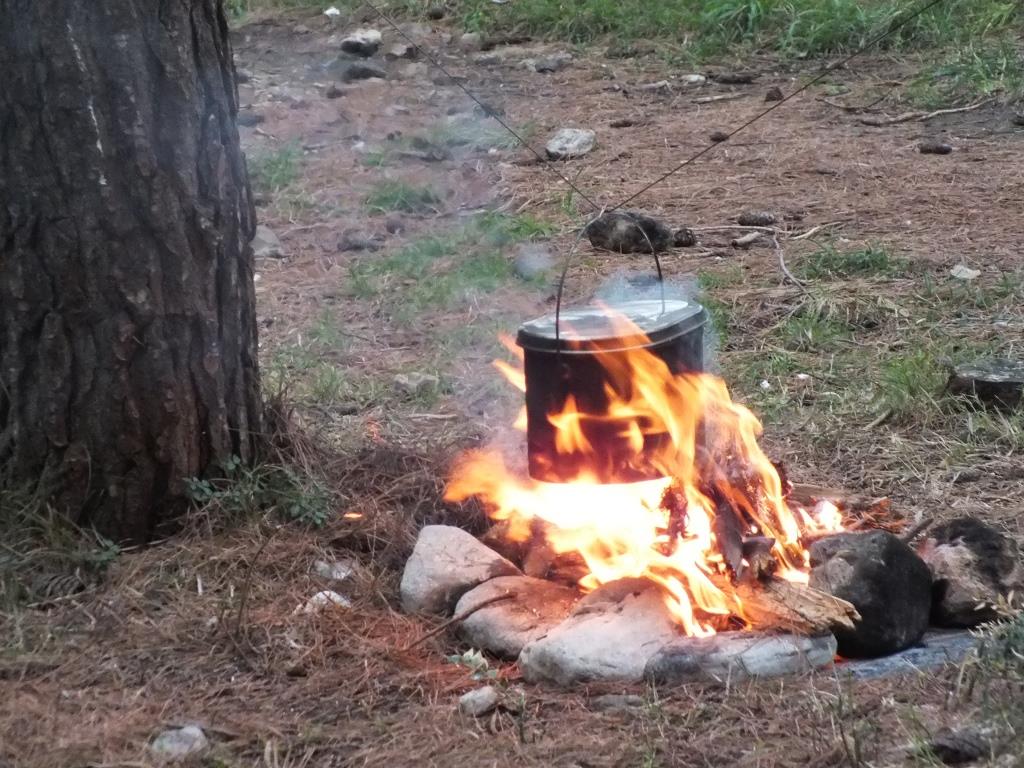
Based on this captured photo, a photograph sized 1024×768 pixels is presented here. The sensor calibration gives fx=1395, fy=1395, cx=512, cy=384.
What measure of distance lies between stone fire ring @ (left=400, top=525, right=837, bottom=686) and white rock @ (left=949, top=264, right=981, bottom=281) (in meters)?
3.27

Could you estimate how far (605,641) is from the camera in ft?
10.3

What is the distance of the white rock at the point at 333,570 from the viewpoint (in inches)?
142

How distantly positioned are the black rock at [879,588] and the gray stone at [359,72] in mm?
7763

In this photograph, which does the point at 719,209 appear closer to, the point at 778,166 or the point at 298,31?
the point at 778,166

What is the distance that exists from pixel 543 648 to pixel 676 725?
390 mm

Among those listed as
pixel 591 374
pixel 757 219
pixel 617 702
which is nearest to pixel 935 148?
pixel 757 219

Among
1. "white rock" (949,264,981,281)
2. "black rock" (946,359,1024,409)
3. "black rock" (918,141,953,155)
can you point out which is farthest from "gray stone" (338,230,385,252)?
"black rock" (918,141,953,155)

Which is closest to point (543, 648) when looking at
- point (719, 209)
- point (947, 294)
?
point (947, 294)

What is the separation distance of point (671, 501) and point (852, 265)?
3.08 meters

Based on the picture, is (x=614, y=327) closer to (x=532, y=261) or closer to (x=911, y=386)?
(x=911, y=386)

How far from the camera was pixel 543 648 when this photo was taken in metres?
3.12

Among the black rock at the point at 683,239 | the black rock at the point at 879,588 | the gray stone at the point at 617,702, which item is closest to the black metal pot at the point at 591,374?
the black rock at the point at 879,588

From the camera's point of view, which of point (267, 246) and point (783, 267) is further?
point (267, 246)

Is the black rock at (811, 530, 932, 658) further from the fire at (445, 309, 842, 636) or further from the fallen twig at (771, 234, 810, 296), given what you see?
the fallen twig at (771, 234, 810, 296)
